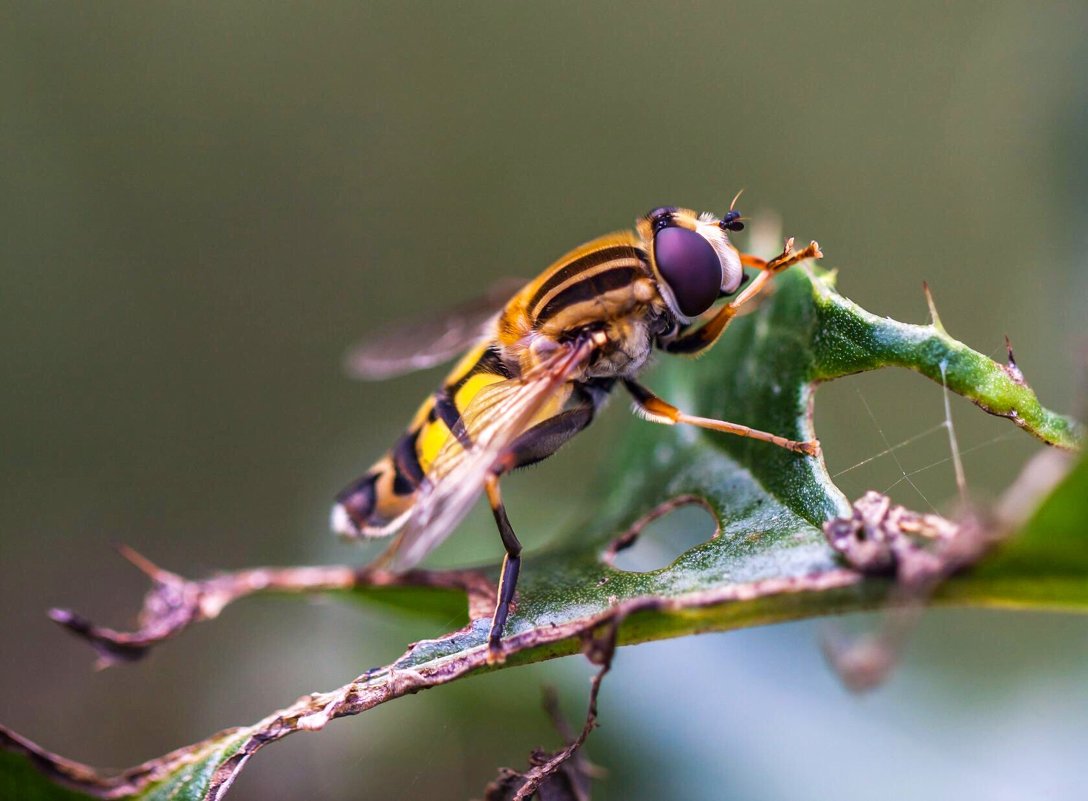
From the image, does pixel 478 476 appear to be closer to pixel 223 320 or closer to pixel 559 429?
pixel 559 429

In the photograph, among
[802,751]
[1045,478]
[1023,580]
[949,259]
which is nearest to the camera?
[1045,478]

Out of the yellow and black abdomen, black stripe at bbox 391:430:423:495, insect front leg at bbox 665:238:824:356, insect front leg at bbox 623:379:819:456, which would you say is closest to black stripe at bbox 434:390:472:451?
the yellow and black abdomen

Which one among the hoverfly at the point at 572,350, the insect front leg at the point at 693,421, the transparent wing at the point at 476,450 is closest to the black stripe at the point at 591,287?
the hoverfly at the point at 572,350

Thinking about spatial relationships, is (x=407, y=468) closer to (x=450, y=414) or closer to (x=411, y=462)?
(x=411, y=462)

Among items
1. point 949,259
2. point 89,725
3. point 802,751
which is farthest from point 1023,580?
point 949,259

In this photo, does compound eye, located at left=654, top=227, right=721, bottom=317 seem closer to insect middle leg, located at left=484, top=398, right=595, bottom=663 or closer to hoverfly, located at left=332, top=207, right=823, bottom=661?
hoverfly, located at left=332, top=207, right=823, bottom=661

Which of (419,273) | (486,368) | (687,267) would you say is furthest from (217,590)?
(419,273)
